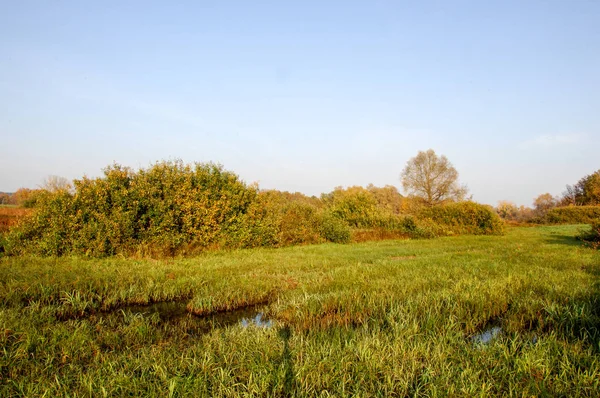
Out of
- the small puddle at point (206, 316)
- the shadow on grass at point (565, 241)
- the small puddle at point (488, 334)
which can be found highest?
the small puddle at point (488, 334)

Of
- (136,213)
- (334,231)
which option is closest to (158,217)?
(136,213)

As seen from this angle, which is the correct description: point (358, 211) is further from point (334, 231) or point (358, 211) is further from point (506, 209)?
point (506, 209)

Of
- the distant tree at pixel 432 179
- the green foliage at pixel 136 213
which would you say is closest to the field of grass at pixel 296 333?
the green foliage at pixel 136 213

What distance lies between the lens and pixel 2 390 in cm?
353

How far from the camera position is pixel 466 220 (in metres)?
30.5

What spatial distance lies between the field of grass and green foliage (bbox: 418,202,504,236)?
65.4 feet

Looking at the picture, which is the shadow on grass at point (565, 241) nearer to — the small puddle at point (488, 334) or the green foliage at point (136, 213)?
the small puddle at point (488, 334)

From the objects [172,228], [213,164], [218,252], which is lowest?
[218,252]

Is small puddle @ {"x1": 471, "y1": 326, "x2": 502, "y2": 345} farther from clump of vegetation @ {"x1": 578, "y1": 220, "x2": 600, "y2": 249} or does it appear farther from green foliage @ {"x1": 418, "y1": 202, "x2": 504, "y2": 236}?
green foliage @ {"x1": 418, "y1": 202, "x2": 504, "y2": 236}

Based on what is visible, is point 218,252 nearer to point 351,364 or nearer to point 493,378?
point 351,364

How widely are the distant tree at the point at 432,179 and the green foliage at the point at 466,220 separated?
17639 mm

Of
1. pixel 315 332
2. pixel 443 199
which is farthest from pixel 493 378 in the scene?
pixel 443 199

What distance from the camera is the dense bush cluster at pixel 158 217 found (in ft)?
41.9

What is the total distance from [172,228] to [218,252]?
2.51 m
